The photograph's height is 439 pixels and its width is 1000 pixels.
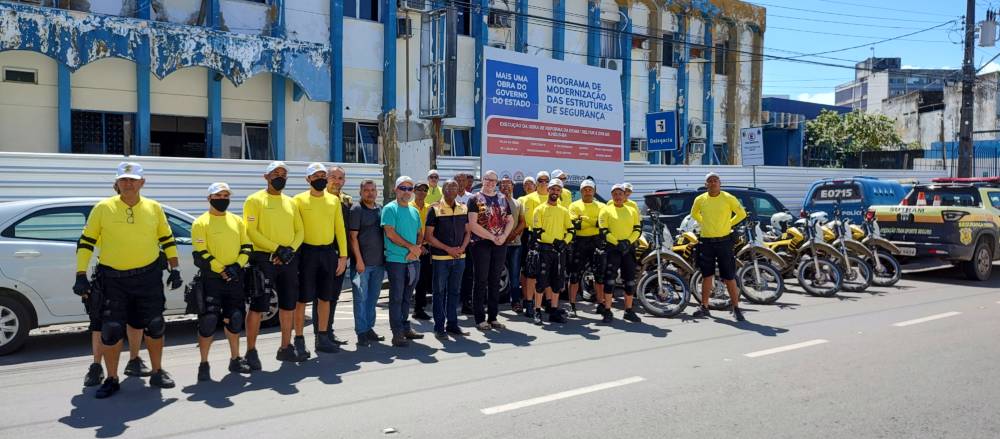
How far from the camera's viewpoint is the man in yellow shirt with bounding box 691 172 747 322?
9.37m

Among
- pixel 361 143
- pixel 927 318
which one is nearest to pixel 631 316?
pixel 927 318

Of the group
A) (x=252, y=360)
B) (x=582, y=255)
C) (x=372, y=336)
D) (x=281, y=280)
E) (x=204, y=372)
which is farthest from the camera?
(x=582, y=255)

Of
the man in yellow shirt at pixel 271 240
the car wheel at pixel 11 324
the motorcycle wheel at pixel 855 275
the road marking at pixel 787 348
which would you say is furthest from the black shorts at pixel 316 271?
the motorcycle wheel at pixel 855 275

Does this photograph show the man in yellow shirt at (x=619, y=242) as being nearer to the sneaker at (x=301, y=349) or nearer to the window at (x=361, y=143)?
the sneaker at (x=301, y=349)

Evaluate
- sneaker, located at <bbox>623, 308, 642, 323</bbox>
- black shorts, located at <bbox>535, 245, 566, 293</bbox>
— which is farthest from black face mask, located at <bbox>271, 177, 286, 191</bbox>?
sneaker, located at <bbox>623, 308, 642, 323</bbox>

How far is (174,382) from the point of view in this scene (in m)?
6.18

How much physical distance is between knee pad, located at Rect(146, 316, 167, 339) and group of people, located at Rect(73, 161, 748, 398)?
0.01 m

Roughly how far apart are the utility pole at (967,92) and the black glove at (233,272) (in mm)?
23166

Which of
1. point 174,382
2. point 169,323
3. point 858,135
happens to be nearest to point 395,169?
point 169,323

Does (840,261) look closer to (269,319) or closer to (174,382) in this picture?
(269,319)

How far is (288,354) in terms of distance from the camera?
7039 mm

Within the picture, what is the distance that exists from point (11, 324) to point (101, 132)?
31.4 ft

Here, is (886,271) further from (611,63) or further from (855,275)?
(611,63)

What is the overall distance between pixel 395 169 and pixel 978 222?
34.2 ft
